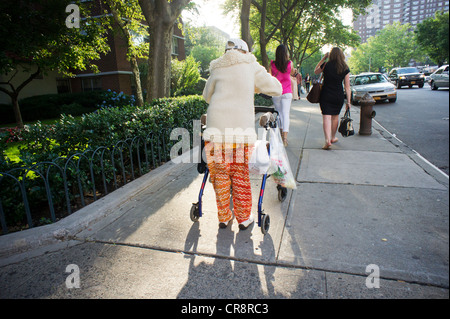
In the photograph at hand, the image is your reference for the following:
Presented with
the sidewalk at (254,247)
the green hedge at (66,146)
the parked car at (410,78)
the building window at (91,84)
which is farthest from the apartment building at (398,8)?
the building window at (91,84)

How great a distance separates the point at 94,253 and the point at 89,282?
46 centimetres

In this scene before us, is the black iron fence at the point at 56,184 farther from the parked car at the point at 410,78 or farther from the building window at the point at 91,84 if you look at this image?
the parked car at the point at 410,78

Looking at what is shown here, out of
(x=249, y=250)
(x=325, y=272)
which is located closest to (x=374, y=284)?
(x=325, y=272)

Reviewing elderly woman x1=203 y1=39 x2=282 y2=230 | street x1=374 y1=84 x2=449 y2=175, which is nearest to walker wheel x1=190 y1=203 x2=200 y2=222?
elderly woman x1=203 y1=39 x2=282 y2=230

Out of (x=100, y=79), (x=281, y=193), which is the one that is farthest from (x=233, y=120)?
(x=100, y=79)

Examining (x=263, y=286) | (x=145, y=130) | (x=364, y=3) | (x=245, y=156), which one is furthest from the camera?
(x=364, y=3)

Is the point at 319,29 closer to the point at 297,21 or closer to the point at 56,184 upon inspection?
the point at 297,21

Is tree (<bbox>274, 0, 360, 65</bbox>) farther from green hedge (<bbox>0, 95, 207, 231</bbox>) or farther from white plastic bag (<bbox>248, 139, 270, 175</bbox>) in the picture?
white plastic bag (<bbox>248, 139, 270, 175</bbox>)

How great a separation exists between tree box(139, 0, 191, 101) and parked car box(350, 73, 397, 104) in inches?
391

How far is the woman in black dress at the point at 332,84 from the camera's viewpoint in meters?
5.77

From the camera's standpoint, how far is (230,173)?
3.08 meters

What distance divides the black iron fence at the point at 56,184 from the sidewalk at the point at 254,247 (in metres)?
0.31
